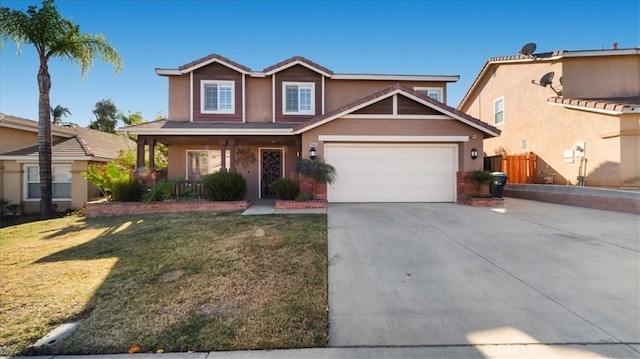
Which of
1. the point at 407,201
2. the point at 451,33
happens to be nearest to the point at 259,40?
the point at 451,33

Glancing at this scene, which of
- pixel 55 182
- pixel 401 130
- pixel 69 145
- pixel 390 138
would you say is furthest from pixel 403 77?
pixel 55 182

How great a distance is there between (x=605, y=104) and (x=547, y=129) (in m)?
2.71

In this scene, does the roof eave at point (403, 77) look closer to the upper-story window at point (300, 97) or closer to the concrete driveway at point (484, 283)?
the upper-story window at point (300, 97)

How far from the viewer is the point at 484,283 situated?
4.17m

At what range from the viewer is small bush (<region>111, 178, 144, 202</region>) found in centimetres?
1050

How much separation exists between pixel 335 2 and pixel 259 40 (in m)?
4.23

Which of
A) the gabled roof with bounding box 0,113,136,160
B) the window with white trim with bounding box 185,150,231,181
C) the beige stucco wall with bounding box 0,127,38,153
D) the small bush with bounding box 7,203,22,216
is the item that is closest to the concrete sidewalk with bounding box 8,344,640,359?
the window with white trim with bounding box 185,150,231,181

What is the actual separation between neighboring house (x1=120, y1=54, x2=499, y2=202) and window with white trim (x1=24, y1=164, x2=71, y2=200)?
217 inches

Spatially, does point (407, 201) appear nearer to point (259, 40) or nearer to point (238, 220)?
point (238, 220)

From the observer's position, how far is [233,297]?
12.8 feet

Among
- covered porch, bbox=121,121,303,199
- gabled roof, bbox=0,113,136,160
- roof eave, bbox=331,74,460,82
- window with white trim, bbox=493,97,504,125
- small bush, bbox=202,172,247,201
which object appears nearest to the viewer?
small bush, bbox=202,172,247,201

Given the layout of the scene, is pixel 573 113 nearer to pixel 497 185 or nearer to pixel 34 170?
pixel 497 185

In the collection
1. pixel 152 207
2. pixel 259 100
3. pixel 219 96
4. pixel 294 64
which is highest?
pixel 294 64

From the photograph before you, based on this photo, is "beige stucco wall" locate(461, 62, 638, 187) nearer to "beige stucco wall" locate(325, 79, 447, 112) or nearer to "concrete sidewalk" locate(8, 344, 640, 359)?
"beige stucco wall" locate(325, 79, 447, 112)
